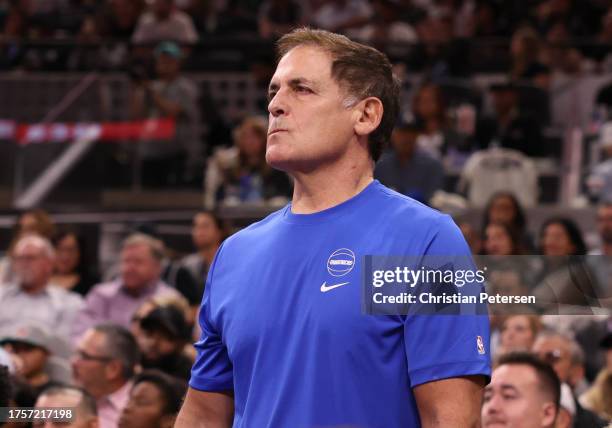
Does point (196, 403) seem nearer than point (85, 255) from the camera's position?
Yes

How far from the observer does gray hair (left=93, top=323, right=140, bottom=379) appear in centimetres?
573

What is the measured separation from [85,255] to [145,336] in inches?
89.4

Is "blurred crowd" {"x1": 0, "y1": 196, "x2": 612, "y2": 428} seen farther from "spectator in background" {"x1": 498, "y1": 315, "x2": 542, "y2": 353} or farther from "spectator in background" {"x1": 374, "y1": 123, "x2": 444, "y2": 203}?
"spectator in background" {"x1": 374, "y1": 123, "x2": 444, "y2": 203}

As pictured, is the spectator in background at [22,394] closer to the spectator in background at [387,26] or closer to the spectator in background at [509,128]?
the spectator in background at [509,128]

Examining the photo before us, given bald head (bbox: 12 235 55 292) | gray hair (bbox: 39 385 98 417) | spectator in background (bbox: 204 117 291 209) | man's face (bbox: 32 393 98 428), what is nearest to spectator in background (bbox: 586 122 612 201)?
spectator in background (bbox: 204 117 291 209)

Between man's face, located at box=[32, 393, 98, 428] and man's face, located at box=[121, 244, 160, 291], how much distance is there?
2.76m

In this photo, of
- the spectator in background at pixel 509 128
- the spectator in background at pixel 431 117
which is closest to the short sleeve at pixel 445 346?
the spectator in background at pixel 431 117

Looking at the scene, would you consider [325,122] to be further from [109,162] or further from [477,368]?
[109,162]

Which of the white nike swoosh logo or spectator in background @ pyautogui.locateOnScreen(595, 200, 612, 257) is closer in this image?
the white nike swoosh logo

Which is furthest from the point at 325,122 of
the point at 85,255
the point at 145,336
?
the point at 85,255

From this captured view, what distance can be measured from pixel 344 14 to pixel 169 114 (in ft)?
12.9

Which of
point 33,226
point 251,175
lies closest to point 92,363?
point 33,226

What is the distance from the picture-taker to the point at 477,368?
237cm

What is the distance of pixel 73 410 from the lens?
4.04 meters
